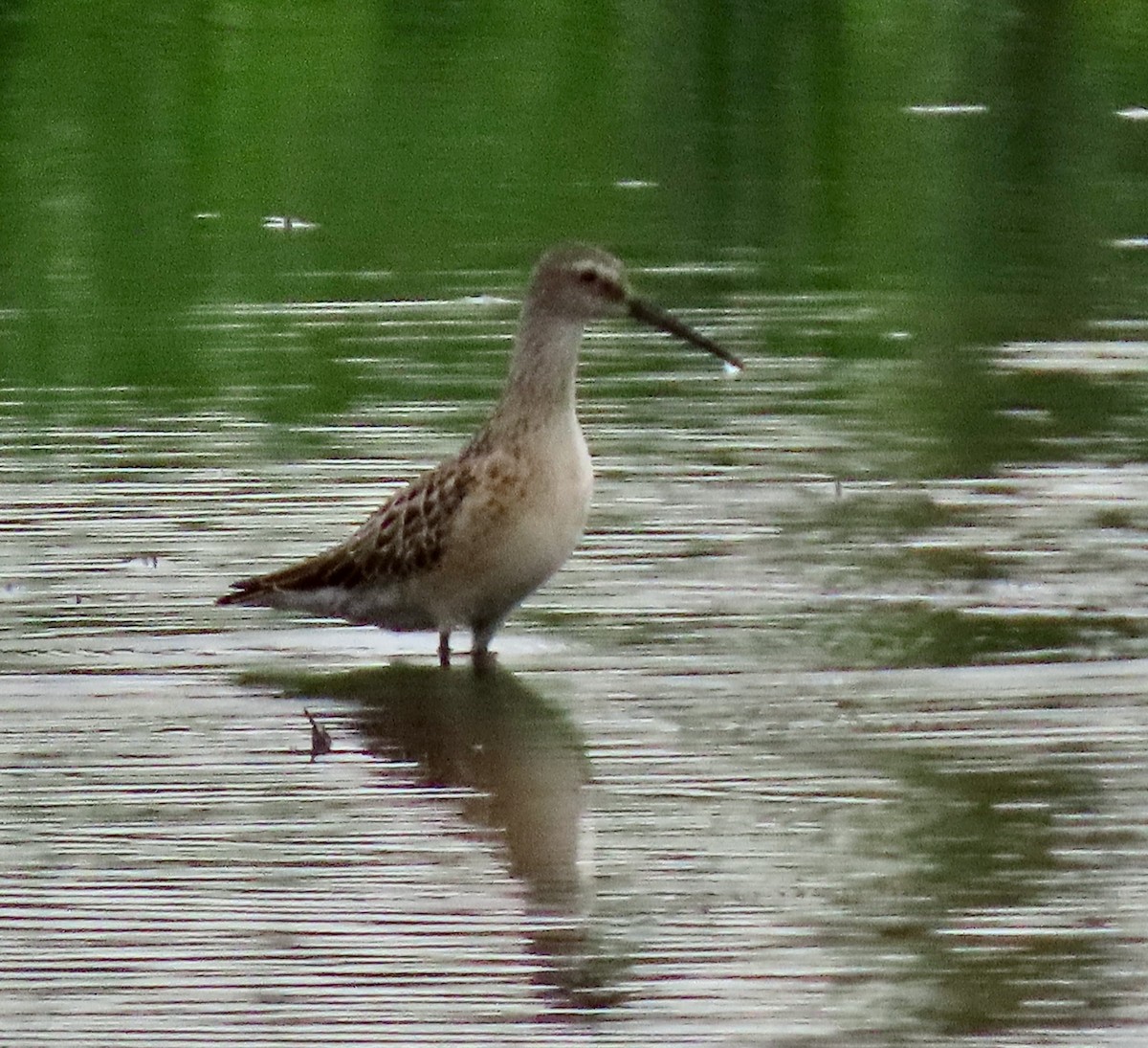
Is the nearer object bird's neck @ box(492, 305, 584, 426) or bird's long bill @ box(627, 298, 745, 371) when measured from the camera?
bird's neck @ box(492, 305, 584, 426)

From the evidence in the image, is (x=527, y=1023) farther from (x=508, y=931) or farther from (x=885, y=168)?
(x=885, y=168)

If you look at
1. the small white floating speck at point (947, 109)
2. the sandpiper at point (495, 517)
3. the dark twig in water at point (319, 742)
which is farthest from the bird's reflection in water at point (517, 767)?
the small white floating speck at point (947, 109)

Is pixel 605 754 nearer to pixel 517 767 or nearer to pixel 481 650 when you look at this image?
pixel 517 767

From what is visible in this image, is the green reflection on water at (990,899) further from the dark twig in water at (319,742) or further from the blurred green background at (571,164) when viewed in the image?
the blurred green background at (571,164)

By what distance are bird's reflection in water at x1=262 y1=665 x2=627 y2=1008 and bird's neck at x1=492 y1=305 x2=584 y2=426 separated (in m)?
0.74

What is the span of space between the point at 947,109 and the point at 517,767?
40.1 ft

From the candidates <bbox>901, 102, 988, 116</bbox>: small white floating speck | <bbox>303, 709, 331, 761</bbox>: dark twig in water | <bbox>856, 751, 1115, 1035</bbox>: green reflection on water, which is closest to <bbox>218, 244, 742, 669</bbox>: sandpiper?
<bbox>303, 709, 331, 761</bbox>: dark twig in water

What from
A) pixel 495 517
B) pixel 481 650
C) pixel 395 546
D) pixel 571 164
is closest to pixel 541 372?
pixel 495 517

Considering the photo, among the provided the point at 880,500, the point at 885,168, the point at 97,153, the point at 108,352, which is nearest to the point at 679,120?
the point at 885,168

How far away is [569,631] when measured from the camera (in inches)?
369

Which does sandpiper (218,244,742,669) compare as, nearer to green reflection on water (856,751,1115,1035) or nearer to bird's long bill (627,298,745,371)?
bird's long bill (627,298,745,371)

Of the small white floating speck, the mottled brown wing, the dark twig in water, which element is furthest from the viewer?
the small white floating speck

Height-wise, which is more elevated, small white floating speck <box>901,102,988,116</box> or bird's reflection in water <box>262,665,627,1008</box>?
small white floating speck <box>901,102,988,116</box>

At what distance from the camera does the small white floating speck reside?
19.5 m
